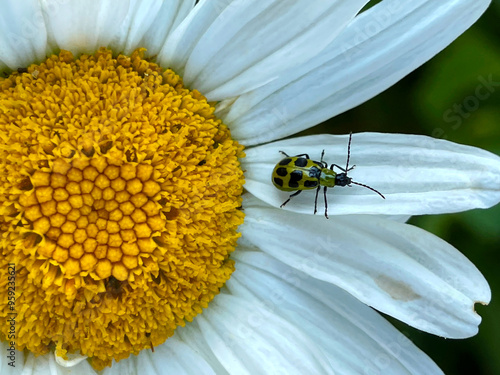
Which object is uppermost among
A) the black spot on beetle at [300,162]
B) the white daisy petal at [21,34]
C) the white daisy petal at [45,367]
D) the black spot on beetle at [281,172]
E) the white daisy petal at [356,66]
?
the white daisy petal at [21,34]

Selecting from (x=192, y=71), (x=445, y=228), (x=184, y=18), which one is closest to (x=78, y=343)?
(x=192, y=71)

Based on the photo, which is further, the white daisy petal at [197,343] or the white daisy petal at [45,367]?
the white daisy petal at [197,343]

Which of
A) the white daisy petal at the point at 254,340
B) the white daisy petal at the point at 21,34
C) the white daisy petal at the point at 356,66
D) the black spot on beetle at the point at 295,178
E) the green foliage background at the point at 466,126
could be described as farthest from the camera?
the green foliage background at the point at 466,126

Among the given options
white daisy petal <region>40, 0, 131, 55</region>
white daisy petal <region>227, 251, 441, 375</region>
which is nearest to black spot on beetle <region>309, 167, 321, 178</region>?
white daisy petal <region>227, 251, 441, 375</region>

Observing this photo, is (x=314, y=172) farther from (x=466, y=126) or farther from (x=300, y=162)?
(x=466, y=126)

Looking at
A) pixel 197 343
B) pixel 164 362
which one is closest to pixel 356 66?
pixel 197 343

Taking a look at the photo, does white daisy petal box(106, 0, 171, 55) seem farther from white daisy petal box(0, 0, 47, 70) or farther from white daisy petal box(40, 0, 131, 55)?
white daisy petal box(0, 0, 47, 70)

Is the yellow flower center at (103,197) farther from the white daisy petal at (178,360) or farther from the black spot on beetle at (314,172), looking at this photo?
the black spot on beetle at (314,172)

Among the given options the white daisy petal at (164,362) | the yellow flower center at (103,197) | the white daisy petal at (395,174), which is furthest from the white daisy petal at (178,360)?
the white daisy petal at (395,174)
